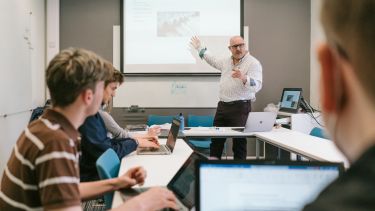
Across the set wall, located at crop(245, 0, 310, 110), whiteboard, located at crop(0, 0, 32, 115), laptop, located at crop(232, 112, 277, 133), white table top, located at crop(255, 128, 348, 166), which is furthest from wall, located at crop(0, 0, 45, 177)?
wall, located at crop(245, 0, 310, 110)

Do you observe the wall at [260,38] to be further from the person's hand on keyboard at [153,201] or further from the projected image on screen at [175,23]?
the person's hand on keyboard at [153,201]

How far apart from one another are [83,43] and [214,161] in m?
4.73

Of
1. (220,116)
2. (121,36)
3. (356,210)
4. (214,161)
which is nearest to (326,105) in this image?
(356,210)

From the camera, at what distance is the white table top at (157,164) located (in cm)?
186

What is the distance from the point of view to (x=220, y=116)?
458cm

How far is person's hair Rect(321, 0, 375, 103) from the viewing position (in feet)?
1.32

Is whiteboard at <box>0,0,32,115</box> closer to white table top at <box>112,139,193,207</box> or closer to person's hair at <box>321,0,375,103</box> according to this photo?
white table top at <box>112,139,193,207</box>

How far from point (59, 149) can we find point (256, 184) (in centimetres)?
62

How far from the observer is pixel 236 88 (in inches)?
176

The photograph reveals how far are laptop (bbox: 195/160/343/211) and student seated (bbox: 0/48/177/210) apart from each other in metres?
0.39

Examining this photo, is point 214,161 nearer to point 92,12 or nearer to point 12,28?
point 12,28

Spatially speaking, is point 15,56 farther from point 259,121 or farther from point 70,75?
point 70,75

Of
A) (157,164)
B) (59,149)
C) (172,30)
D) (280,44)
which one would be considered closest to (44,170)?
(59,149)

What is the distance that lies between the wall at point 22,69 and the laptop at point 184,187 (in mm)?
2727
